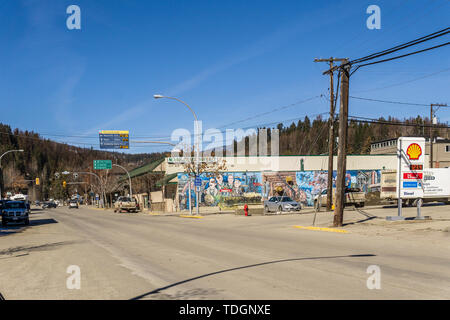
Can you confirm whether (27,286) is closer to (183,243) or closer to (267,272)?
(267,272)

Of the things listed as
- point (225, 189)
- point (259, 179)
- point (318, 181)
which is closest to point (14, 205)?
point (225, 189)

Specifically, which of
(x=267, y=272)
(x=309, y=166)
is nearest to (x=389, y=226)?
(x=267, y=272)

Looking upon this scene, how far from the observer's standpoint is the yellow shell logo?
20.6 meters

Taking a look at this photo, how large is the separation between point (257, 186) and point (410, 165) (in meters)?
31.9

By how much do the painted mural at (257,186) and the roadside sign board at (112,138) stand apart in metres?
10.4

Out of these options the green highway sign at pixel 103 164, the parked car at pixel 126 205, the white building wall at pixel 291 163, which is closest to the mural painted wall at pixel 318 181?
the white building wall at pixel 291 163

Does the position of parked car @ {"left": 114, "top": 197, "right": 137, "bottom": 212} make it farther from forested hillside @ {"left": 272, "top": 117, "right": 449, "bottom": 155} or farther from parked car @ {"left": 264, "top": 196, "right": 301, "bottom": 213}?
forested hillside @ {"left": 272, "top": 117, "right": 449, "bottom": 155}

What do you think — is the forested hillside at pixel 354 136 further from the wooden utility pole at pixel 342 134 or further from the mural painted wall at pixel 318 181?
the wooden utility pole at pixel 342 134

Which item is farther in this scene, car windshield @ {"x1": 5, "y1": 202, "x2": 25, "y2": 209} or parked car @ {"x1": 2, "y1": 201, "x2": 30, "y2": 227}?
car windshield @ {"x1": 5, "y1": 202, "x2": 25, "y2": 209}

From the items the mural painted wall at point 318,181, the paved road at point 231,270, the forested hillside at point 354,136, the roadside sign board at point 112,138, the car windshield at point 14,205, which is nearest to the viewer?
the paved road at point 231,270

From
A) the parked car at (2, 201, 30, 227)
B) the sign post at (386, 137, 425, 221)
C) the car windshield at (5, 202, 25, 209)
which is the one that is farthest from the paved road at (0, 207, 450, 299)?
the car windshield at (5, 202, 25, 209)

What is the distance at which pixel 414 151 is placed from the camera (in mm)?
20656

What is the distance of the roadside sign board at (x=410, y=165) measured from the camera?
20500mm
